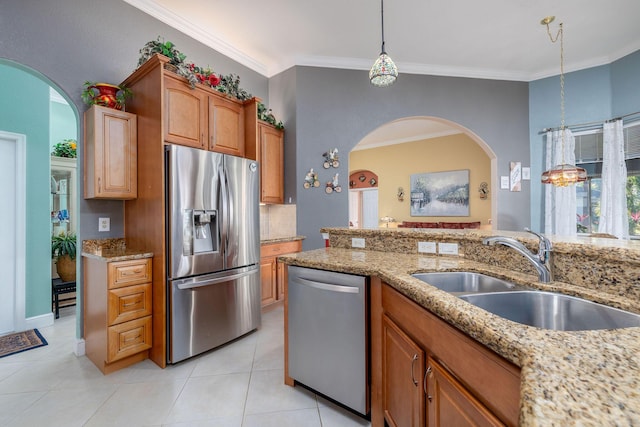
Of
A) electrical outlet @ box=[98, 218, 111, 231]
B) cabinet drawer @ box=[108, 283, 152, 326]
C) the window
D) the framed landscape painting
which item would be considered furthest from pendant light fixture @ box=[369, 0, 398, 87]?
the framed landscape painting

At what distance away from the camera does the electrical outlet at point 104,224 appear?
2.45 metres

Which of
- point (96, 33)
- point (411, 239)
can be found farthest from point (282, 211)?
point (96, 33)

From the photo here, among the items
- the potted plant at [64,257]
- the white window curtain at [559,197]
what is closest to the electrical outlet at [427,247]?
the white window curtain at [559,197]

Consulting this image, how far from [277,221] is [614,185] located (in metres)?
4.39

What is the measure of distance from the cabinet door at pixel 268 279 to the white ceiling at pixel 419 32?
2.62 metres

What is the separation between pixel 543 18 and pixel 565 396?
4.08m

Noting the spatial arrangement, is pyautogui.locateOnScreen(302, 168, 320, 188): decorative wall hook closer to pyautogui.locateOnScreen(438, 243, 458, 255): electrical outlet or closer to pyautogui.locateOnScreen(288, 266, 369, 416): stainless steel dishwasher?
pyautogui.locateOnScreen(288, 266, 369, 416): stainless steel dishwasher

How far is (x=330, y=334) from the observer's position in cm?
166

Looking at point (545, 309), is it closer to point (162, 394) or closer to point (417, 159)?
point (162, 394)

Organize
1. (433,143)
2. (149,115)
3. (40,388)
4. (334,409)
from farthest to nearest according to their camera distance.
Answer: (433,143)
(149,115)
(40,388)
(334,409)

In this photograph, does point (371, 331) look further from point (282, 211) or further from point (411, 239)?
point (282, 211)

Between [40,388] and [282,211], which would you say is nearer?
[40,388]

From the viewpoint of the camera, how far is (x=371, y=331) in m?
1.53

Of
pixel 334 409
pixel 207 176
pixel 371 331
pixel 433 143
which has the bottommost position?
pixel 334 409
